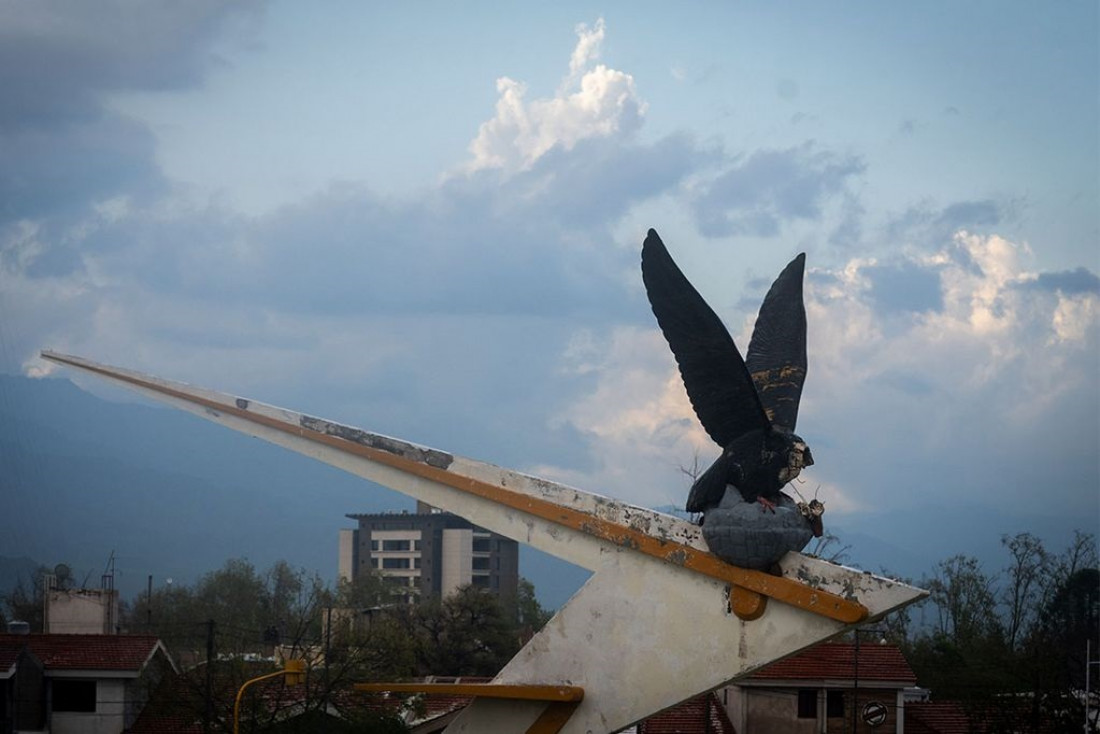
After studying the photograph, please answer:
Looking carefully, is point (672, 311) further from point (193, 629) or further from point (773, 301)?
point (193, 629)

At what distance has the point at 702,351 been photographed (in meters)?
12.9

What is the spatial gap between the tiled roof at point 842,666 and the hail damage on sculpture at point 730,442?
16.2 meters

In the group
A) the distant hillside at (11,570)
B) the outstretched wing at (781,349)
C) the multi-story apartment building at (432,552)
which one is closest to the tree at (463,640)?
the outstretched wing at (781,349)

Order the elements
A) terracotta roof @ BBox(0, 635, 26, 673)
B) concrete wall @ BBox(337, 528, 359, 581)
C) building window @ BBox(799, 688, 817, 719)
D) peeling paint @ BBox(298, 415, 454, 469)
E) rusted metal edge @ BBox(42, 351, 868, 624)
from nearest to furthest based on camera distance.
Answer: rusted metal edge @ BBox(42, 351, 868, 624), peeling paint @ BBox(298, 415, 454, 469), terracotta roof @ BBox(0, 635, 26, 673), building window @ BBox(799, 688, 817, 719), concrete wall @ BBox(337, 528, 359, 581)

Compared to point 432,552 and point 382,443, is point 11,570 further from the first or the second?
point 382,443

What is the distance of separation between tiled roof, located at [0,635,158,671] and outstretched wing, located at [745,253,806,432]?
1790cm

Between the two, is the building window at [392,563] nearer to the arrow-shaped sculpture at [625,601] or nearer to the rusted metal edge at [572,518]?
the rusted metal edge at [572,518]

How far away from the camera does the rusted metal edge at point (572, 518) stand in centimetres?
1248

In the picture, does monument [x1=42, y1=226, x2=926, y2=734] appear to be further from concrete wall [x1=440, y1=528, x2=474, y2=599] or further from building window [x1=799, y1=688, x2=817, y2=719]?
concrete wall [x1=440, y1=528, x2=474, y2=599]

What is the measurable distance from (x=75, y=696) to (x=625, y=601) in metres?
18.2

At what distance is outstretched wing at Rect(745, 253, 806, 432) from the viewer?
45.0 feet

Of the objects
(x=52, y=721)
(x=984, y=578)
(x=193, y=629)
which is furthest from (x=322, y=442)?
(x=984, y=578)

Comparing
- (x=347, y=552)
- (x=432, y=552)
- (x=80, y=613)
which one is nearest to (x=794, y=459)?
(x=80, y=613)

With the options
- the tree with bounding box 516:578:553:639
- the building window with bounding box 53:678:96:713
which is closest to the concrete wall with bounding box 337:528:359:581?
the tree with bounding box 516:578:553:639
